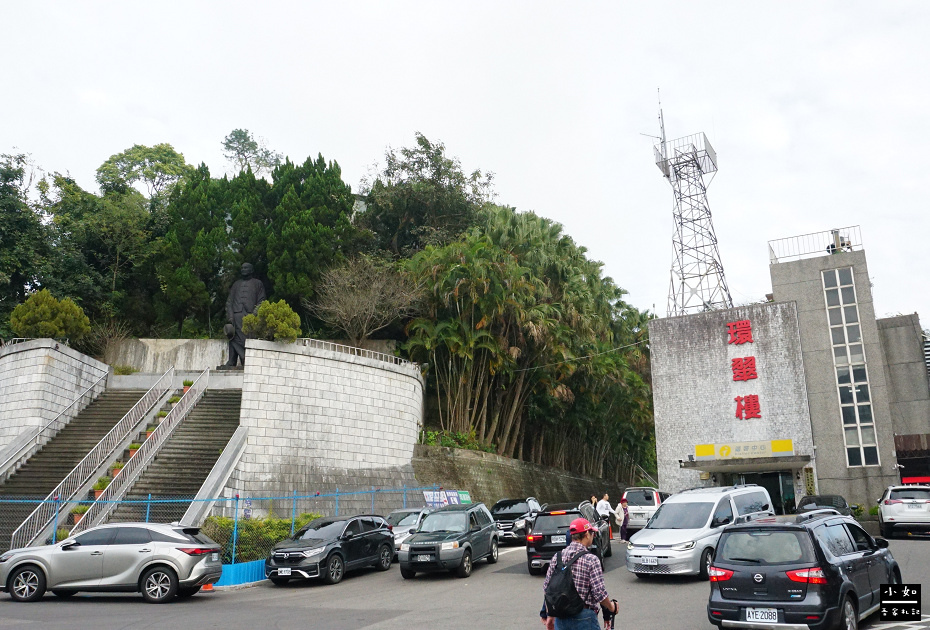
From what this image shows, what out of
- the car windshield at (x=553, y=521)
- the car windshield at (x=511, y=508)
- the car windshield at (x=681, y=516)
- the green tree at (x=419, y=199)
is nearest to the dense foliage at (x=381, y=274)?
the green tree at (x=419, y=199)

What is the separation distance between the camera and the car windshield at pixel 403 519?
19.3 metres

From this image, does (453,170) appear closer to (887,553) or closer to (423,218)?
(423,218)

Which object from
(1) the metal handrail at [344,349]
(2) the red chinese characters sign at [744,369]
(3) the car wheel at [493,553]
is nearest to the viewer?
(3) the car wheel at [493,553]

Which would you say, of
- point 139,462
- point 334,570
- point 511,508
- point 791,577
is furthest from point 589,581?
point 139,462

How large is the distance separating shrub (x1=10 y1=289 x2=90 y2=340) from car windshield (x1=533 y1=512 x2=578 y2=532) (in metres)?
19.0

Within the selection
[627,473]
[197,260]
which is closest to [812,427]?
[197,260]

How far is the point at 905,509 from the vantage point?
19328 millimetres

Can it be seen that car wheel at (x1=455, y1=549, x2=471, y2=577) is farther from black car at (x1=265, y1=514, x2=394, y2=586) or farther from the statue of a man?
the statue of a man

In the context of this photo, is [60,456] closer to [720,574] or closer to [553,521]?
[553,521]

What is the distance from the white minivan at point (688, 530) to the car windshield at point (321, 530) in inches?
259

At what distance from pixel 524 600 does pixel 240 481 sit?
13.6 m

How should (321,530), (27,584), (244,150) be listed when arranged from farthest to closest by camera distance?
(244,150), (321,530), (27,584)

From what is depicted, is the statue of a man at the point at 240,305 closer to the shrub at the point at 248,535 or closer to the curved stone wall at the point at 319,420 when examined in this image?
the curved stone wall at the point at 319,420

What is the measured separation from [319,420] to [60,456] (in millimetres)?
8295
